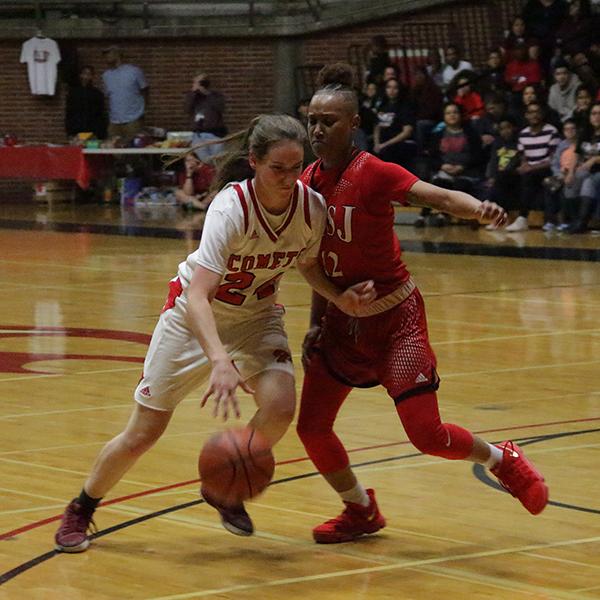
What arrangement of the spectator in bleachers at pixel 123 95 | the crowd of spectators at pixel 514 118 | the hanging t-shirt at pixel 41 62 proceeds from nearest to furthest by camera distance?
the crowd of spectators at pixel 514 118 < the spectator in bleachers at pixel 123 95 < the hanging t-shirt at pixel 41 62

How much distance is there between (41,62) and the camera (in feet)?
79.4

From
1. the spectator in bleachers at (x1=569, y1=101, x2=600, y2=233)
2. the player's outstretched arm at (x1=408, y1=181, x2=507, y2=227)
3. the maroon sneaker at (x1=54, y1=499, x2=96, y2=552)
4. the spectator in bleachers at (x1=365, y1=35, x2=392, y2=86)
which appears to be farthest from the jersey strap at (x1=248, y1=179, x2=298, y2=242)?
the spectator in bleachers at (x1=365, y1=35, x2=392, y2=86)

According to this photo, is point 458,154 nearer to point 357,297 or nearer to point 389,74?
point 389,74

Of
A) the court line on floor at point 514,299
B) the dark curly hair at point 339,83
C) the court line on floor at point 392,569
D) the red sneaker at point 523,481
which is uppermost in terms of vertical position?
the dark curly hair at point 339,83

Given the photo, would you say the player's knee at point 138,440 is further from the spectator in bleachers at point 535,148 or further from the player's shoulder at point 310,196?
the spectator in bleachers at point 535,148

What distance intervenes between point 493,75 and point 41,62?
8.29 metres

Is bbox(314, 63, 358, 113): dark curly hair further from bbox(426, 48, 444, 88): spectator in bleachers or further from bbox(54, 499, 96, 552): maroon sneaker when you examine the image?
bbox(426, 48, 444, 88): spectator in bleachers

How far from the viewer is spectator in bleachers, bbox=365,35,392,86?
20578mm

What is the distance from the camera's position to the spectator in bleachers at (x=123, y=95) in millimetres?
Answer: 23938

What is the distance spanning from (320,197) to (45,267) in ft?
31.9

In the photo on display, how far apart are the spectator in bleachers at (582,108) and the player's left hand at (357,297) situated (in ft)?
39.8

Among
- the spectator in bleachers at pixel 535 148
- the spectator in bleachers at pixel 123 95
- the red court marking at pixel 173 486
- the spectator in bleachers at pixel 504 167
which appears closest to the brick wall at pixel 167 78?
the spectator in bleachers at pixel 123 95

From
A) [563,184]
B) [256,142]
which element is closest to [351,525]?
[256,142]

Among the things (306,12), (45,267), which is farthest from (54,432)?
(306,12)
